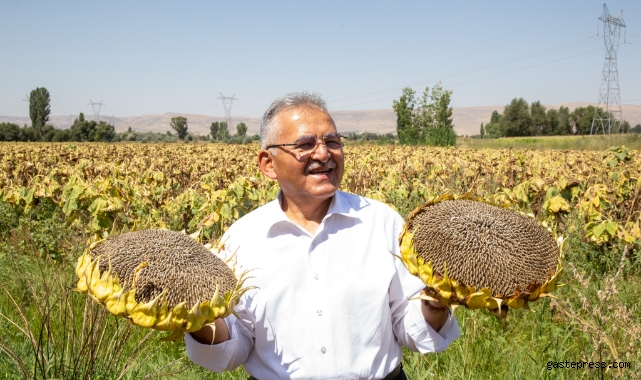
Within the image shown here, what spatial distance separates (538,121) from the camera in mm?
113812

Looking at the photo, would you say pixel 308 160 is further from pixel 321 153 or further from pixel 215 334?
pixel 215 334

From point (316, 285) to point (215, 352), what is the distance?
0.48 m

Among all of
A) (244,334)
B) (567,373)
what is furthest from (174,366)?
(567,373)

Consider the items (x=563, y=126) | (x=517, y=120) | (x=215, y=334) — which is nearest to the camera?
(x=215, y=334)

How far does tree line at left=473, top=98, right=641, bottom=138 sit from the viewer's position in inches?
4294

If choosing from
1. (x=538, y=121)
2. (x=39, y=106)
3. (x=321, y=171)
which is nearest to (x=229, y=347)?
(x=321, y=171)

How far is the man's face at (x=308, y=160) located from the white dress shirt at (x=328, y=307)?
0.11m

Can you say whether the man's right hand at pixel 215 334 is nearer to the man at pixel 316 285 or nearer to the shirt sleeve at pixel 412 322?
the man at pixel 316 285

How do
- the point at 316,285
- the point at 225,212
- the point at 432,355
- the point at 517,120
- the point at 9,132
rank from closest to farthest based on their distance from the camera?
1. the point at 316,285
2. the point at 432,355
3. the point at 225,212
4. the point at 9,132
5. the point at 517,120

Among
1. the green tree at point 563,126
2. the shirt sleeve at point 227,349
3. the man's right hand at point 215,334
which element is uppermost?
the green tree at point 563,126

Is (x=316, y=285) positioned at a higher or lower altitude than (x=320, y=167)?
lower

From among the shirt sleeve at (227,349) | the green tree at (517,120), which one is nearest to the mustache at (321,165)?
the shirt sleeve at (227,349)

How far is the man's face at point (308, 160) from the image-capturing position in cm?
245

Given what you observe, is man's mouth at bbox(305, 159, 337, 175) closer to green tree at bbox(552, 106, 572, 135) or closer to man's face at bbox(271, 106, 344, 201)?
man's face at bbox(271, 106, 344, 201)
